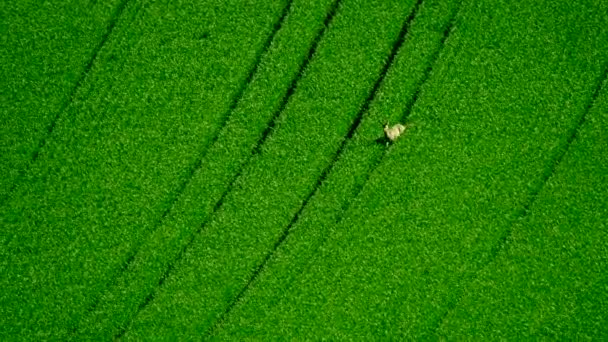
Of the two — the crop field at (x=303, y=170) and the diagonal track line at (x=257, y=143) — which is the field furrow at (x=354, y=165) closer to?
the crop field at (x=303, y=170)

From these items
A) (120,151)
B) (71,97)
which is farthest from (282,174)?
(71,97)

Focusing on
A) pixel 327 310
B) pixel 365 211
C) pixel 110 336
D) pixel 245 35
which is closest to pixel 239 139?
pixel 245 35

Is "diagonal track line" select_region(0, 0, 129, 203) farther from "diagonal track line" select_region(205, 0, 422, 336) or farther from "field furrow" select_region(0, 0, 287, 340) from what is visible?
"diagonal track line" select_region(205, 0, 422, 336)

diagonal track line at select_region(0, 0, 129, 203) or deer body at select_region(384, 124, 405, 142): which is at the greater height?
deer body at select_region(384, 124, 405, 142)

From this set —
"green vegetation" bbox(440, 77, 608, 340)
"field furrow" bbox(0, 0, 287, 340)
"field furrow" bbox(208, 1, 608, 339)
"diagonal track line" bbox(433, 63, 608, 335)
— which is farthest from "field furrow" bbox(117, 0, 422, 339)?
"green vegetation" bbox(440, 77, 608, 340)

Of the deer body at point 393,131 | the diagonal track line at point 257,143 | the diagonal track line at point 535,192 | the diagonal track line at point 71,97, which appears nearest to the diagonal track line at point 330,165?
the deer body at point 393,131

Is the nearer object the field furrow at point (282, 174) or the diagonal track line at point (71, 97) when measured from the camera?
the field furrow at point (282, 174)
